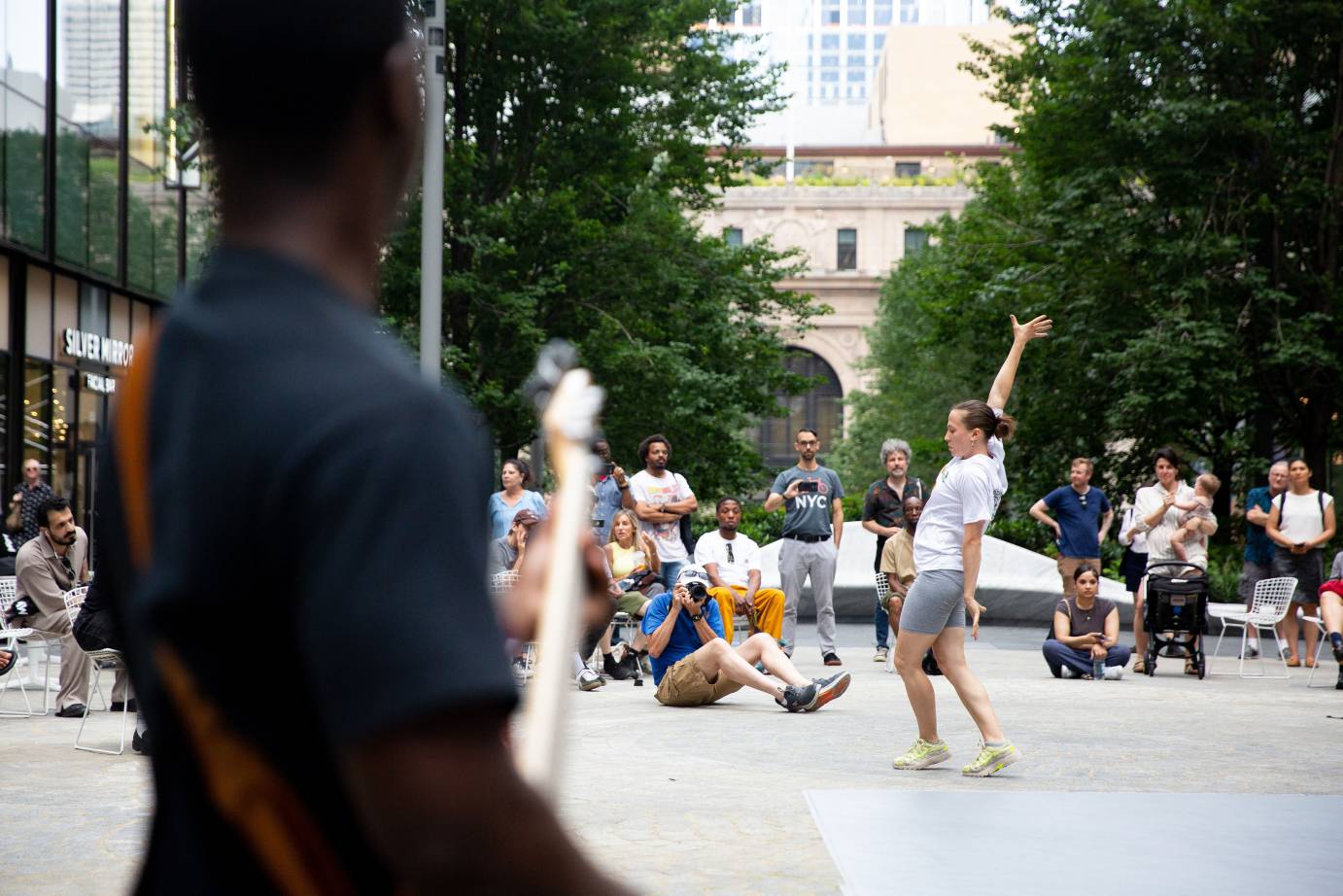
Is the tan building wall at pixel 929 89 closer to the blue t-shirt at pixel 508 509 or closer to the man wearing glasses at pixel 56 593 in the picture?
the blue t-shirt at pixel 508 509

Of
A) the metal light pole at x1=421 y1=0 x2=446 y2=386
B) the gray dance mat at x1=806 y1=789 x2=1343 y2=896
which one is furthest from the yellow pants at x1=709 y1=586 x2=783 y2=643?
the gray dance mat at x1=806 y1=789 x2=1343 y2=896

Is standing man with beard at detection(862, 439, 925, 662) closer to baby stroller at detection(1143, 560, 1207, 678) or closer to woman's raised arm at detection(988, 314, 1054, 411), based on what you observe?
baby stroller at detection(1143, 560, 1207, 678)

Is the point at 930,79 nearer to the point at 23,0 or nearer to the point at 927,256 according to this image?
the point at 927,256

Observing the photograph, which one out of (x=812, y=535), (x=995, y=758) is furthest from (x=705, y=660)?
A: (x=812, y=535)

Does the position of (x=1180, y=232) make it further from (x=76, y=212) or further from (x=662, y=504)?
(x=76, y=212)

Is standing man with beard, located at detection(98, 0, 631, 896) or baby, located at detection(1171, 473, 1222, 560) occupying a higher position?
standing man with beard, located at detection(98, 0, 631, 896)

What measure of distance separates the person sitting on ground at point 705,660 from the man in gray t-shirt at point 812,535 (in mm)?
2939

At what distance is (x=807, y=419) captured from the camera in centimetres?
8956

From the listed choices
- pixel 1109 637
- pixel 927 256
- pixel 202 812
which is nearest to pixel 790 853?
pixel 202 812

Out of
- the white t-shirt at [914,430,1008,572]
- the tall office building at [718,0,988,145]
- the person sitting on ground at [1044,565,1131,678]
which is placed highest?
the tall office building at [718,0,988,145]

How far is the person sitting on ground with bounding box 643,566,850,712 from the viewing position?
11.8m

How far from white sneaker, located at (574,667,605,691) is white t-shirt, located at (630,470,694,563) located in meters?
1.53

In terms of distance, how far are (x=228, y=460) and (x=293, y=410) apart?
6cm

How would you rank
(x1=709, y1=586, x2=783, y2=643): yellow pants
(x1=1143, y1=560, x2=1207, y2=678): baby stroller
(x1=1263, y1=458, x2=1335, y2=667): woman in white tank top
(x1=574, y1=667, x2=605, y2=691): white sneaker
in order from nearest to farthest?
(x1=574, y1=667, x2=605, y2=691): white sneaker
(x1=709, y1=586, x2=783, y2=643): yellow pants
(x1=1143, y1=560, x2=1207, y2=678): baby stroller
(x1=1263, y1=458, x2=1335, y2=667): woman in white tank top
